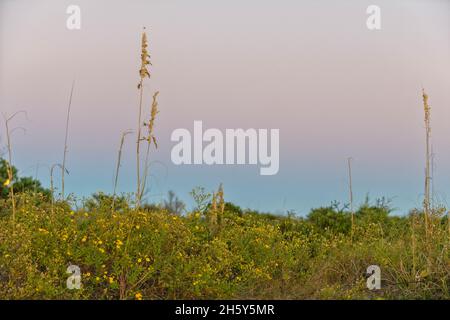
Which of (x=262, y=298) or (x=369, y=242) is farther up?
(x=369, y=242)

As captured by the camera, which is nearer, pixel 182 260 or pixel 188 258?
pixel 182 260

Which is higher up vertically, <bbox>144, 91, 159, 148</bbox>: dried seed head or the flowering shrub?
<bbox>144, 91, 159, 148</bbox>: dried seed head

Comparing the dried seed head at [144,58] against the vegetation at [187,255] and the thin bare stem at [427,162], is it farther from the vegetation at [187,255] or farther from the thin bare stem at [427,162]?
the thin bare stem at [427,162]

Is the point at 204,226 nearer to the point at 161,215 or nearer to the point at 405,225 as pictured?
the point at 161,215

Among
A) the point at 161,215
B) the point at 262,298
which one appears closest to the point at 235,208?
the point at 161,215

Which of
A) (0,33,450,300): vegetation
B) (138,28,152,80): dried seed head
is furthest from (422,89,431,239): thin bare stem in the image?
(138,28,152,80): dried seed head

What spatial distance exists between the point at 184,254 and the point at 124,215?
76cm

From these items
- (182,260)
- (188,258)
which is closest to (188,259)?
(188,258)

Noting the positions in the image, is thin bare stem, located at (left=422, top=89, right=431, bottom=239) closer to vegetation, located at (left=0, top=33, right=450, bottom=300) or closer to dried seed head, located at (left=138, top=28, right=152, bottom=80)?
vegetation, located at (left=0, top=33, right=450, bottom=300)

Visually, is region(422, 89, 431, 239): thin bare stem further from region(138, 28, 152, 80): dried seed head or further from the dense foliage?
region(138, 28, 152, 80): dried seed head

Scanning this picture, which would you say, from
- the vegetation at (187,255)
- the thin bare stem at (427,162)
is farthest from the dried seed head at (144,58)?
the thin bare stem at (427,162)

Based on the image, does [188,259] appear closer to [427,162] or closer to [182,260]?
[182,260]
